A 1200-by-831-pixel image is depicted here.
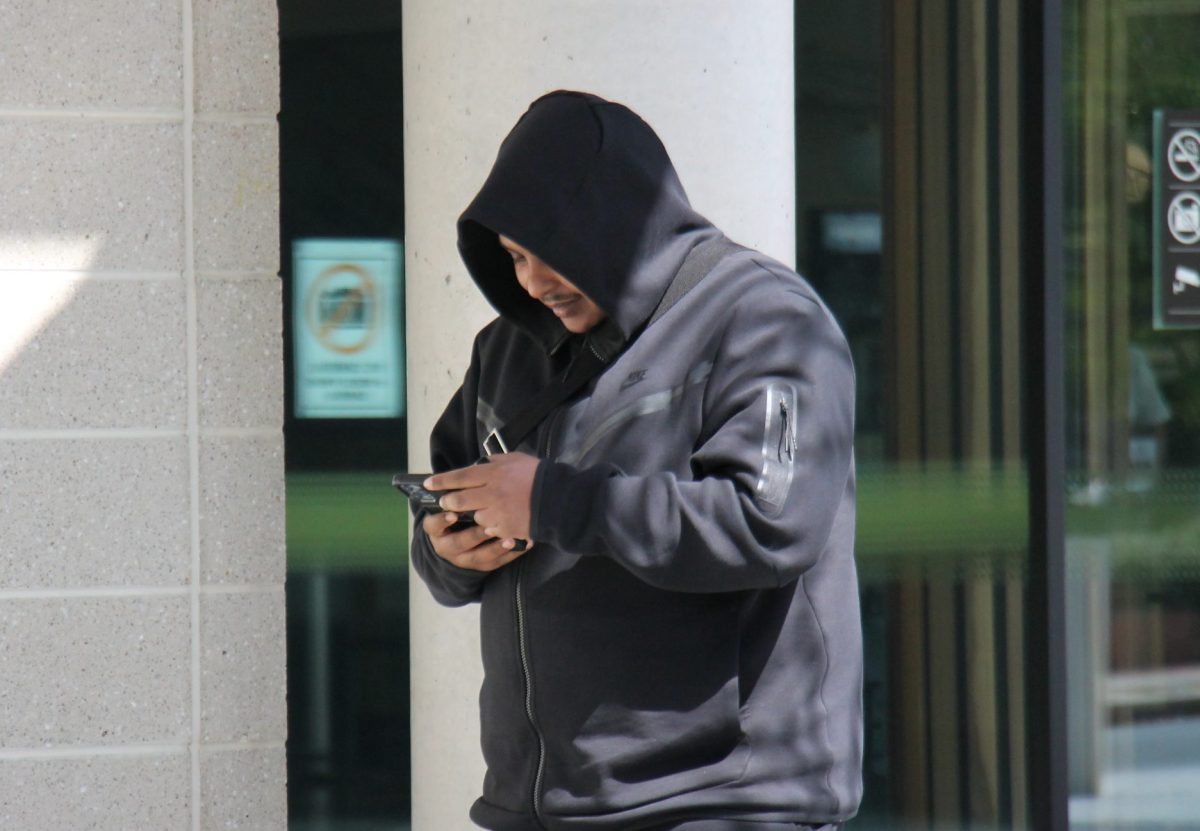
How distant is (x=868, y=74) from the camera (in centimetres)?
441

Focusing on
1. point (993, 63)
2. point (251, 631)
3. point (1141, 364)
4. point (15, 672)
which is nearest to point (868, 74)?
point (993, 63)

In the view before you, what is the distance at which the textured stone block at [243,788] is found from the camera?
3.49 m

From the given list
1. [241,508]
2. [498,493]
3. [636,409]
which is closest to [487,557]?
[498,493]

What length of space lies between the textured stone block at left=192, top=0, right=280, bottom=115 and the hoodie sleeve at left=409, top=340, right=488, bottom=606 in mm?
1512

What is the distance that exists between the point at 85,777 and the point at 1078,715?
9.28 ft

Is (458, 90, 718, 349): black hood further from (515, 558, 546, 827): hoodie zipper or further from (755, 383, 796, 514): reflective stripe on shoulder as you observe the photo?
(515, 558, 546, 827): hoodie zipper

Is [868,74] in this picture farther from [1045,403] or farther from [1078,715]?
[1078,715]

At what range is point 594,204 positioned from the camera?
1.92 meters

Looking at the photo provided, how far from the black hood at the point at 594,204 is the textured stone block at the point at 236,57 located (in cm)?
168

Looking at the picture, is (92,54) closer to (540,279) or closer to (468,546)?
(540,279)

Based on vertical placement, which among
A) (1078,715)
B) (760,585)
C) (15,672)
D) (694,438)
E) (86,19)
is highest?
Result: (86,19)

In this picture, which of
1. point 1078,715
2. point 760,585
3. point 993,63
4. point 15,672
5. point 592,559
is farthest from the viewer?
point 1078,715

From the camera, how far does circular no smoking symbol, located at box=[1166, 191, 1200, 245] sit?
179 inches

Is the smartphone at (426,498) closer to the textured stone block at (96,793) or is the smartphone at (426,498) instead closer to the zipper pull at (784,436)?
the zipper pull at (784,436)
